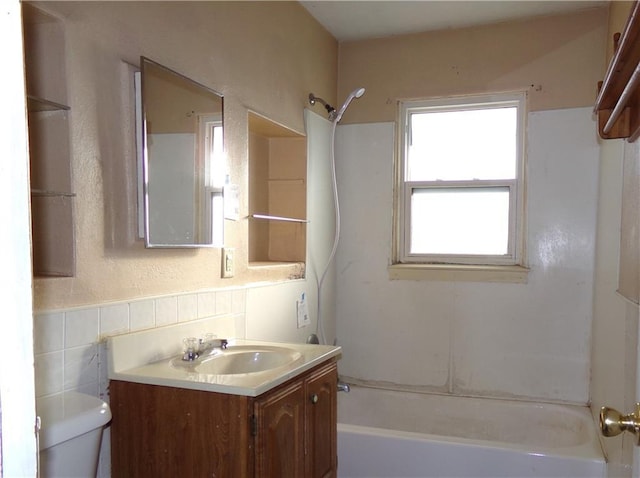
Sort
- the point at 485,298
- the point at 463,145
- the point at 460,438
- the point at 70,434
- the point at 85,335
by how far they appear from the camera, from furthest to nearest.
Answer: the point at 463,145 < the point at 485,298 < the point at 460,438 < the point at 85,335 < the point at 70,434

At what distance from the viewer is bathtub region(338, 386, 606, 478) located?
192 centimetres

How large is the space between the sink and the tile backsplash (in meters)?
0.19

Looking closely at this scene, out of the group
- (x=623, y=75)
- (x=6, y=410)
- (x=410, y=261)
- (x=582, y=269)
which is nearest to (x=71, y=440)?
(x=6, y=410)

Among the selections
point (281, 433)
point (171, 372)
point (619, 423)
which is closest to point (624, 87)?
point (619, 423)

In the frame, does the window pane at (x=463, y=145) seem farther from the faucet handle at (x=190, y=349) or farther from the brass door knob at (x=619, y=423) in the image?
the brass door knob at (x=619, y=423)

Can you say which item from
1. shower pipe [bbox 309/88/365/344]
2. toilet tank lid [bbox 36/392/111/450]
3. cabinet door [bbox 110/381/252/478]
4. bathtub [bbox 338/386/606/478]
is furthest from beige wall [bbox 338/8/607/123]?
toilet tank lid [bbox 36/392/111/450]

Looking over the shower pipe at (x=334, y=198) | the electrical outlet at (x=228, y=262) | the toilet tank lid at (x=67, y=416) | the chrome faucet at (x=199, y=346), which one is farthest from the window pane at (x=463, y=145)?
the toilet tank lid at (x=67, y=416)

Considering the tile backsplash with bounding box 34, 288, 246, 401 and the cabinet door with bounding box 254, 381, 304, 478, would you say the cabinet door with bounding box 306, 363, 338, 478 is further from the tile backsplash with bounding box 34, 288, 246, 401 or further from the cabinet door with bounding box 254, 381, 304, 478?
the tile backsplash with bounding box 34, 288, 246, 401

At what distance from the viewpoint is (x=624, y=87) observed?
1.14m

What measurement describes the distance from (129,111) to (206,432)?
2.97 feet

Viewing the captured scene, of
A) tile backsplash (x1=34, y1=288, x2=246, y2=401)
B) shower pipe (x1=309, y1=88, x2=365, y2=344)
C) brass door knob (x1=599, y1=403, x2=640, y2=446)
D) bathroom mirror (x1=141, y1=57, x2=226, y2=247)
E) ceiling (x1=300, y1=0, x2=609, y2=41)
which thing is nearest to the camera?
brass door knob (x1=599, y1=403, x2=640, y2=446)

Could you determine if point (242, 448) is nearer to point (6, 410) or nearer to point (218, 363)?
point (218, 363)

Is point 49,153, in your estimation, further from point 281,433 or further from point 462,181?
point 462,181

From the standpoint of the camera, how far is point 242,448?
1.20 m
